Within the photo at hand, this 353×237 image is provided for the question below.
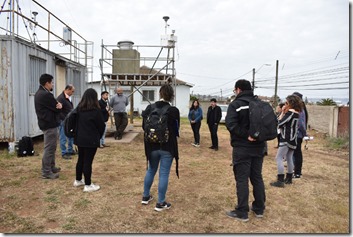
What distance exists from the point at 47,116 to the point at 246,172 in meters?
3.33

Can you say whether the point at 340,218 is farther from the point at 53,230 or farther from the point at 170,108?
the point at 53,230

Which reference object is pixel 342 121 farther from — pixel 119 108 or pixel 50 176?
pixel 50 176

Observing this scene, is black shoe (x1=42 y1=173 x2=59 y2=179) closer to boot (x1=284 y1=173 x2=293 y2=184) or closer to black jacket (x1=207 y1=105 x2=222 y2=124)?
boot (x1=284 y1=173 x2=293 y2=184)

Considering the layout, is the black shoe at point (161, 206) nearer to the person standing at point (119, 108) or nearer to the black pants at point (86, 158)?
the black pants at point (86, 158)

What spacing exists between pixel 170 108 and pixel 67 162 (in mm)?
3680

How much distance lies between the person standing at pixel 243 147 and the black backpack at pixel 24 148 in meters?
5.26

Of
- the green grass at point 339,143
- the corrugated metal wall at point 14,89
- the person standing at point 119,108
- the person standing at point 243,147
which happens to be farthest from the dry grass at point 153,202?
the green grass at point 339,143

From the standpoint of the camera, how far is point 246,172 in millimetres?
3564

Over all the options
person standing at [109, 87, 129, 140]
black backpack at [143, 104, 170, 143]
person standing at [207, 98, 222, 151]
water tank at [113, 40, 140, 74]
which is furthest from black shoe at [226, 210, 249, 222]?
water tank at [113, 40, 140, 74]

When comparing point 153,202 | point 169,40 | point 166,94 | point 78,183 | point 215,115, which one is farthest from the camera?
point 169,40

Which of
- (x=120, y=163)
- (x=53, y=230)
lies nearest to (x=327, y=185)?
(x=120, y=163)

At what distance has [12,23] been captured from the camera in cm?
689

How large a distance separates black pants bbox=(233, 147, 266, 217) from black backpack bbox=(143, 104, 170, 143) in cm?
90

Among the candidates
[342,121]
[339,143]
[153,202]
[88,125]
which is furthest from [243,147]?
[342,121]
